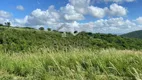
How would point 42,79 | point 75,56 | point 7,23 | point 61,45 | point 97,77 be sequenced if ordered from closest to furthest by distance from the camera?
point 97,77 < point 42,79 < point 75,56 < point 61,45 < point 7,23

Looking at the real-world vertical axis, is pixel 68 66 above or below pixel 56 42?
below

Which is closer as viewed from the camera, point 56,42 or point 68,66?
point 68,66

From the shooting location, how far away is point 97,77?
197 inches

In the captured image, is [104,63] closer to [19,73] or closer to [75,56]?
[75,56]

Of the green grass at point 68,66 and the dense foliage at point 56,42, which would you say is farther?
the dense foliage at point 56,42

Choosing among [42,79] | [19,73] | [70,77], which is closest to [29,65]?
[19,73]

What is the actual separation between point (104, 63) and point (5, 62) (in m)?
2.87

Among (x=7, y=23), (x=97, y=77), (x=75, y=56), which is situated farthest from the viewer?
(x=7, y=23)

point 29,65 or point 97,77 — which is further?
point 29,65

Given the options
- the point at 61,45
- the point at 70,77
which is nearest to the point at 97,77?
the point at 70,77

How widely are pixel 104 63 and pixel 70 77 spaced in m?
1.90

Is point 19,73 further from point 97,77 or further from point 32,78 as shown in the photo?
point 97,77

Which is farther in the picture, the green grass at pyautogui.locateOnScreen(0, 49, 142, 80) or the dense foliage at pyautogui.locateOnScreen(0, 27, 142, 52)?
the dense foliage at pyautogui.locateOnScreen(0, 27, 142, 52)

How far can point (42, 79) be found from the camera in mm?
5621
